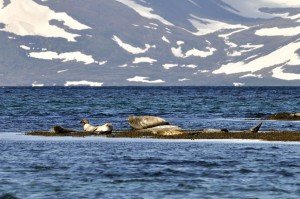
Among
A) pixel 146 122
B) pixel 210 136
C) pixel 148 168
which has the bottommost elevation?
pixel 148 168

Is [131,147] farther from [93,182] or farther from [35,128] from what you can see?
[35,128]

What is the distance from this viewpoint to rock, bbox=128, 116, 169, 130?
64.2 meters

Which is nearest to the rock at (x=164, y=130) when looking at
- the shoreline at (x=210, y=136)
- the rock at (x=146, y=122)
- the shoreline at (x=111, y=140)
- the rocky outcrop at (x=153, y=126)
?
the rocky outcrop at (x=153, y=126)

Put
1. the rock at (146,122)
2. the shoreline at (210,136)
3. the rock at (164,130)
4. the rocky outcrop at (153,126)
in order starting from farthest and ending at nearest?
1. the rock at (146,122)
2. the rocky outcrop at (153,126)
3. the rock at (164,130)
4. the shoreline at (210,136)

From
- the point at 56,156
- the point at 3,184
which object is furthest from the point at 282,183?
the point at 56,156

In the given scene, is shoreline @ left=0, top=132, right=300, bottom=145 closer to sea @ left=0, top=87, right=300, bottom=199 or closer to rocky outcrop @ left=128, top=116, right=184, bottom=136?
sea @ left=0, top=87, right=300, bottom=199

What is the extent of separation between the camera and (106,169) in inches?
1564

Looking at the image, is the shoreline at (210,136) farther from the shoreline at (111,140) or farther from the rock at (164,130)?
the shoreline at (111,140)

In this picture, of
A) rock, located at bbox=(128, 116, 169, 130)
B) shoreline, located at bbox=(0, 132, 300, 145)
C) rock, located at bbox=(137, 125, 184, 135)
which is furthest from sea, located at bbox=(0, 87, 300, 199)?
rock, located at bbox=(128, 116, 169, 130)

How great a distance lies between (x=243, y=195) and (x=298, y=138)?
81.9ft

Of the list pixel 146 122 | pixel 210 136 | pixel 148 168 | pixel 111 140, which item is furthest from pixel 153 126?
pixel 148 168

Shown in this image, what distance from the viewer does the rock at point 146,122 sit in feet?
211

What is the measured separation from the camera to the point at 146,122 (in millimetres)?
64375

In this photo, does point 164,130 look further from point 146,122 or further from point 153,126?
point 146,122
